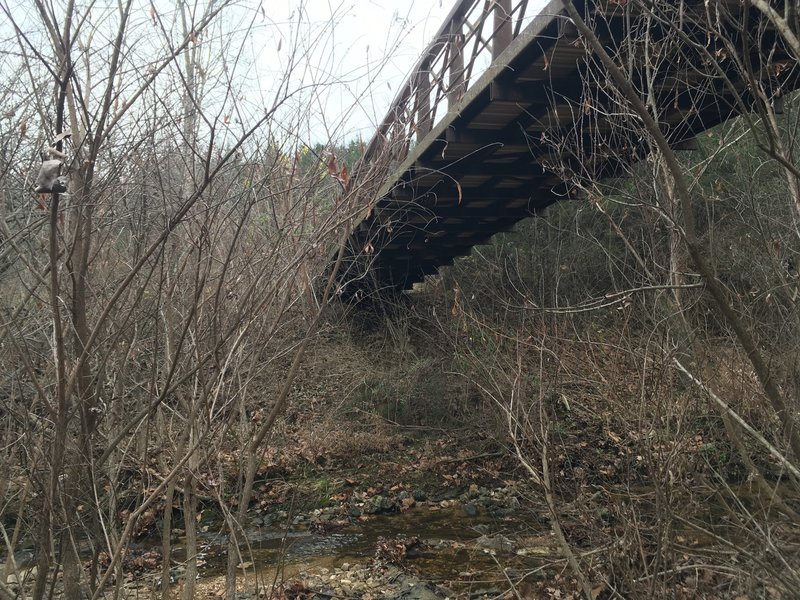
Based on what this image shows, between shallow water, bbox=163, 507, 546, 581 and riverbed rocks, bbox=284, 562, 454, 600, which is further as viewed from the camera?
shallow water, bbox=163, 507, 546, 581

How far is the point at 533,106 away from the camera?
6.67 metres

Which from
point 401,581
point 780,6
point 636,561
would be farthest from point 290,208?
point 401,581

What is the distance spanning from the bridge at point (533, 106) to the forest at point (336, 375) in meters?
0.11

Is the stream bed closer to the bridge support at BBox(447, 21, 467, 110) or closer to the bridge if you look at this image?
the bridge

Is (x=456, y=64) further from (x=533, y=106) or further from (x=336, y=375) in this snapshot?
(x=336, y=375)

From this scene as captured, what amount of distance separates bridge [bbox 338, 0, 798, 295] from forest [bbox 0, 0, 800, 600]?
0.37 feet

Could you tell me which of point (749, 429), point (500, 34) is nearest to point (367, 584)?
point (749, 429)

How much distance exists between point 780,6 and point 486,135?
10.2 feet

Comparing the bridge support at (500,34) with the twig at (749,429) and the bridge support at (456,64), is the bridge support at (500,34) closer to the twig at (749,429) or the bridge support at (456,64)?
the bridge support at (456,64)

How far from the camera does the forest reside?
8.55 feet

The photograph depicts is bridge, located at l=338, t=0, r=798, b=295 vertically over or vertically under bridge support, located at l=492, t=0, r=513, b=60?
under

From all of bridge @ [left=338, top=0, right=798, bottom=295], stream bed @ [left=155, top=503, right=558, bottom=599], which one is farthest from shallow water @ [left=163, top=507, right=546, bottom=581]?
bridge @ [left=338, top=0, right=798, bottom=295]

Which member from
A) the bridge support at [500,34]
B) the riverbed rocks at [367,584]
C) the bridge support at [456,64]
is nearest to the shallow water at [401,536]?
the riverbed rocks at [367,584]

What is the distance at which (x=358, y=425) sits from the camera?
11461mm
